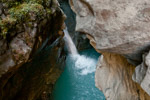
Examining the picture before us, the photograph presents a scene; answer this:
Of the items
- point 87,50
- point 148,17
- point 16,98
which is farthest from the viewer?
point 87,50

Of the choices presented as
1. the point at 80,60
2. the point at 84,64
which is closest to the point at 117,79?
the point at 84,64

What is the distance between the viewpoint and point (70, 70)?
11.9 m

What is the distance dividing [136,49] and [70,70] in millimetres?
9787

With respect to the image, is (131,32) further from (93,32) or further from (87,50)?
(87,50)

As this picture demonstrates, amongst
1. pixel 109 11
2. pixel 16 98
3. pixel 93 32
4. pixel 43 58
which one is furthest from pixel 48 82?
pixel 109 11

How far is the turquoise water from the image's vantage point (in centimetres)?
887

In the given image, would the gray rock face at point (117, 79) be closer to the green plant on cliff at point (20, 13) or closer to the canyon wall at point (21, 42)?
the canyon wall at point (21, 42)

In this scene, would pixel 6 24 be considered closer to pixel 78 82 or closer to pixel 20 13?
pixel 20 13

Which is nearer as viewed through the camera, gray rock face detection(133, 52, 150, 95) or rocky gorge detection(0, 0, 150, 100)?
gray rock face detection(133, 52, 150, 95)

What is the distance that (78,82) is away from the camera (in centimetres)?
1018

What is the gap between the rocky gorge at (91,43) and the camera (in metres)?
2.22

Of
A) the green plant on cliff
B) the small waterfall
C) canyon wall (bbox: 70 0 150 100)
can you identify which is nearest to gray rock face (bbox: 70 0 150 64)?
canyon wall (bbox: 70 0 150 100)

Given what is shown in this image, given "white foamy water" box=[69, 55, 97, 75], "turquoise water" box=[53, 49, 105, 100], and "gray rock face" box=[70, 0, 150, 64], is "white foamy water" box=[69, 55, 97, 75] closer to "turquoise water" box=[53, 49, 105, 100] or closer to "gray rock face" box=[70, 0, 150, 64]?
"turquoise water" box=[53, 49, 105, 100]

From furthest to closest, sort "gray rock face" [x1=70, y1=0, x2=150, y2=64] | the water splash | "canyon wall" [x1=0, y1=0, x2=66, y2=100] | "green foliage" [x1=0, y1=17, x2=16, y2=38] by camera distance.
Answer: the water splash, "canyon wall" [x1=0, y1=0, x2=66, y2=100], "green foliage" [x1=0, y1=17, x2=16, y2=38], "gray rock face" [x1=70, y1=0, x2=150, y2=64]
